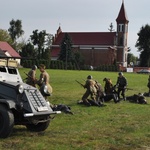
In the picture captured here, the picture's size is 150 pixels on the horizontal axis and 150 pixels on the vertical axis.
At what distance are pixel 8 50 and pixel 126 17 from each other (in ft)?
172

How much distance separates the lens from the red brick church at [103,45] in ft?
409

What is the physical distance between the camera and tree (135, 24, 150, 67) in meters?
113

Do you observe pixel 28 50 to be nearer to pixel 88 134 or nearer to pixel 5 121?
pixel 88 134

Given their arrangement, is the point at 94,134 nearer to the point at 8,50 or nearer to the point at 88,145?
the point at 88,145

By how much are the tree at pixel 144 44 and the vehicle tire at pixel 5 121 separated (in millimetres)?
105174

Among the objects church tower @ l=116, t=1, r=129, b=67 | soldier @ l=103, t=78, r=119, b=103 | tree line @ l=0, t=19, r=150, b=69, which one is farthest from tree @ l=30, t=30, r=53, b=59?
soldier @ l=103, t=78, r=119, b=103

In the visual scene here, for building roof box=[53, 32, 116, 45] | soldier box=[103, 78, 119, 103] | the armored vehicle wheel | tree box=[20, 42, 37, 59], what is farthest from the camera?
building roof box=[53, 32, 116, 45]

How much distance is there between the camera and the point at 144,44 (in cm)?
11512

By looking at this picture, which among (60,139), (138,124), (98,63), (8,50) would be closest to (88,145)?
(60,139)

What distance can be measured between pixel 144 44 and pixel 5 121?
357ft

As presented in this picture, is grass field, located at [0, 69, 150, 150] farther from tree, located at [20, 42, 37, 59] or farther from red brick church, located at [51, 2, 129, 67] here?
red brick church, located at [51, 2, 129, 67]

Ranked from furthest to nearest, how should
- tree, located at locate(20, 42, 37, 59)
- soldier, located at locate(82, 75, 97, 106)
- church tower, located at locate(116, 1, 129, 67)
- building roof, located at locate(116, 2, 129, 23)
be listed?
building roof, located at locate(116, 2, 129, 23)
church tower, located at locate(116, 1, 129, 67)
tree, located at locate(20, 42, 37, 59)
soldier, located at locate(82, 75, 97, 106)

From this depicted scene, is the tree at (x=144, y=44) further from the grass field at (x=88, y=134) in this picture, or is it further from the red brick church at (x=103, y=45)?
the grass field at (x=88, y=134)

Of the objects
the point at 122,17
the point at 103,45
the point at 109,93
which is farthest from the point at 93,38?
the point at 109,93
